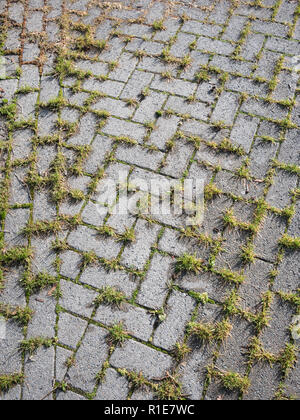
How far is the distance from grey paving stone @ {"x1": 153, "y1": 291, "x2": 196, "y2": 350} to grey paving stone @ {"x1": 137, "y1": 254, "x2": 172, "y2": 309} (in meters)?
0.08

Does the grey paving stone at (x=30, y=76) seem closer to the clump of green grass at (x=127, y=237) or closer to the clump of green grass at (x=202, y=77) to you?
the clump of green grass at (x=202, y=77)

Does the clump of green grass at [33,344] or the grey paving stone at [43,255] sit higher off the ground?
the grey paving stone at [43,255]

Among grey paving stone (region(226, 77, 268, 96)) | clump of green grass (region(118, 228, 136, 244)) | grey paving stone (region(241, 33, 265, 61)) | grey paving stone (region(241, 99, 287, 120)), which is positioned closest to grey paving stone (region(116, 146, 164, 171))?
clump of green grass (region(118, 228, 136, 244))

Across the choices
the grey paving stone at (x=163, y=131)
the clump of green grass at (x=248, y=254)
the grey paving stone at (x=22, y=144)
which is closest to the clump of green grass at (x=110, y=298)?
the clump of green grass at (x=248, y=254)

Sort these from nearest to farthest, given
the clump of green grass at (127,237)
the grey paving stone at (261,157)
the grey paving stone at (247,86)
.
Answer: the clump of green grass at (127,237), the grey paving stone at (261,157), the grey paving stone at (247,86)

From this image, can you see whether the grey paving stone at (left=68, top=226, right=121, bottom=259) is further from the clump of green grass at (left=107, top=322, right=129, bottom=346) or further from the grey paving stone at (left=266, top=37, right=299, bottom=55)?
the grey paving stone at (left=266, top=37, right=299, bottom=55)

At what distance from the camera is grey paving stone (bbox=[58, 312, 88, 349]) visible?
2.81 meters

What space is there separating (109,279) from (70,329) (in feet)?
1.44

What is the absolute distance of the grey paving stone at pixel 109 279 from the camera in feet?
9.80

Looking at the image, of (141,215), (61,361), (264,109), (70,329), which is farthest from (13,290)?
(264,109)

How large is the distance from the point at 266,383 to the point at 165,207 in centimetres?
145

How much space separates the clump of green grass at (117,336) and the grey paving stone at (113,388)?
184 mm

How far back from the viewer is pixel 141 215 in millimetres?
3277

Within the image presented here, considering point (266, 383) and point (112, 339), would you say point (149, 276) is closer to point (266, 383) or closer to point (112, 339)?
point (112, 339)
